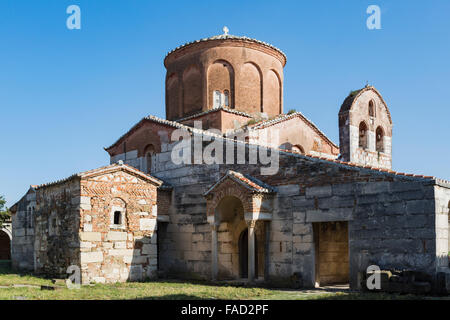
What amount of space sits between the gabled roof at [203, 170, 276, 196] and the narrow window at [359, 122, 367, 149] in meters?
5.04

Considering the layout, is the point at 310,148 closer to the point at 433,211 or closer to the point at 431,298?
the point at 433,211

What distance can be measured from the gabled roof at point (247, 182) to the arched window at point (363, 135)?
5.04 meters

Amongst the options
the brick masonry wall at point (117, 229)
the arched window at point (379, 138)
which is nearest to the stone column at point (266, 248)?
the brick masonry wall at point (117, 229)

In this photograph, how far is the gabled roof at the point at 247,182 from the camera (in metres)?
11.6

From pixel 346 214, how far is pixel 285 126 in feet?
21.9

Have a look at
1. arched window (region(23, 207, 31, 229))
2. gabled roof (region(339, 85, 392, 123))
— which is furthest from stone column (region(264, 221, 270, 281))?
arched window (region(23, 207, 31, 229))

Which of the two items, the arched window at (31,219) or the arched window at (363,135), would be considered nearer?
the arched window at (363,135)

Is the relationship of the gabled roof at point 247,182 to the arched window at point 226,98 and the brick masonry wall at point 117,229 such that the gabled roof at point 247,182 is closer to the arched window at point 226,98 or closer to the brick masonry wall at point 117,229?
the brick masonry wall at point 117,229

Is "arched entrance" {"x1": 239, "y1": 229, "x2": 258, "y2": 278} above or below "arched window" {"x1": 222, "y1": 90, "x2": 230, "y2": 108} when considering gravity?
below

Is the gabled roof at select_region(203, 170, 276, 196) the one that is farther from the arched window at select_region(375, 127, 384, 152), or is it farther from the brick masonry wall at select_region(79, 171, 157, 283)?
the arched window at select_region(375, 127, 384, 152)

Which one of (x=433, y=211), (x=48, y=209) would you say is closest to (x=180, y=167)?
(x=48, y=209)

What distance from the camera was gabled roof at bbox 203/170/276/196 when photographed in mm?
11647

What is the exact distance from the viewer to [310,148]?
17500 millimetres

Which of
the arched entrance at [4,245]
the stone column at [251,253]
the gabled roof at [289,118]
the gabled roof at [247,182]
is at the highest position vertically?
the gabled roof at [289,118]
